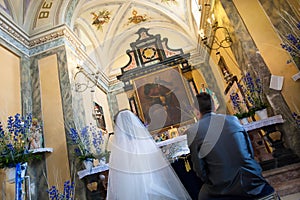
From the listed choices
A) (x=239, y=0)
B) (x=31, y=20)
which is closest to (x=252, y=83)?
(x=239, y=0)

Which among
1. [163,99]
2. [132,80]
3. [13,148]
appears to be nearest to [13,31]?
[13,148]

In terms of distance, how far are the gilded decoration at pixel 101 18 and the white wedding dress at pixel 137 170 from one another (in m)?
6.48

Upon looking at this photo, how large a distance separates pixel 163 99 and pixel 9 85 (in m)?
4.78

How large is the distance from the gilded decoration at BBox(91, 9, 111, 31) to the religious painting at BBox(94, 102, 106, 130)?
11.1 ft

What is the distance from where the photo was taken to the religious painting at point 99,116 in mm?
7012

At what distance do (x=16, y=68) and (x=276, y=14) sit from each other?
5.64 metres

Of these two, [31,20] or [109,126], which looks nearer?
[31,20]

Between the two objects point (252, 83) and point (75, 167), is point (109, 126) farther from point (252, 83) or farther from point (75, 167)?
point (252, 83)

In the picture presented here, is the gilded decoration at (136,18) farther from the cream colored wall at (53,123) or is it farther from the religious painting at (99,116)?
the cream colored wall at (53,123)

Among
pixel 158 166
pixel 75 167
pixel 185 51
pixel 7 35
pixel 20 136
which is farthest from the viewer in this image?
pixel 185 51

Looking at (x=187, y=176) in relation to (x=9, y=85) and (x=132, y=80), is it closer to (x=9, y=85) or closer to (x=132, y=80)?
(x=9, y=85)

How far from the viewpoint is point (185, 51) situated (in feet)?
29.9

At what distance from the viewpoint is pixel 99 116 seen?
721 centimetres

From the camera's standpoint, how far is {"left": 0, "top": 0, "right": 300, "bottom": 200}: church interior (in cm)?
377
